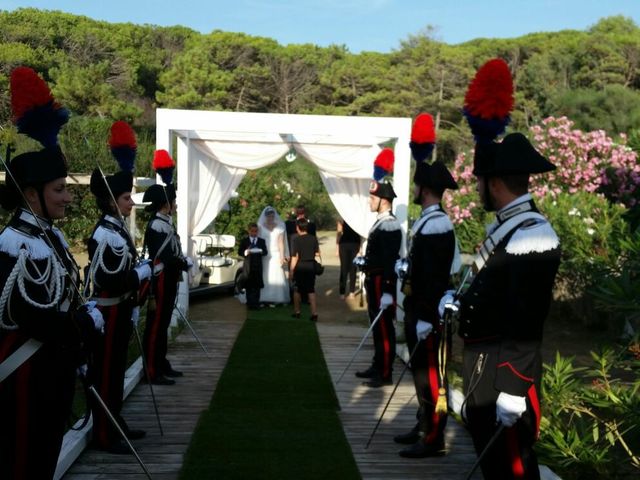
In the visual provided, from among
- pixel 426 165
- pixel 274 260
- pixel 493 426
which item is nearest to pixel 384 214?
pixel 426 165

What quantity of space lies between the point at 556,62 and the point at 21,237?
1801 inches

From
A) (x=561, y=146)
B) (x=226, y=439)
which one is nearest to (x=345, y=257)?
(x=561, y=146)

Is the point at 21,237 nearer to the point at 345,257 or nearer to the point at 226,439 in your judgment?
the point at 226,439

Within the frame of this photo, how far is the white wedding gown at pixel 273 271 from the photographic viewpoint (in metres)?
13.3

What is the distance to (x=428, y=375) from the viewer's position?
5.60 meters

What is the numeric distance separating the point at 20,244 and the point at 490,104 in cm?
219

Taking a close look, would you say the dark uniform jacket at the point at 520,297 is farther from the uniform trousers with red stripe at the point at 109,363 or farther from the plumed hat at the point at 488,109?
the uniform trousers with red stripe at the point at 109,363

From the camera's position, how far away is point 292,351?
948 centimetres

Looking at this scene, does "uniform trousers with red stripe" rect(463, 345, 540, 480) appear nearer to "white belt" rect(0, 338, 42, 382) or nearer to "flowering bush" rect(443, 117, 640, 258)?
"white belt" rect(0, 338, 42, 382)

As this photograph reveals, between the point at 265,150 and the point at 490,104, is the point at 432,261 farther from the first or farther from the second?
the point at 265,150

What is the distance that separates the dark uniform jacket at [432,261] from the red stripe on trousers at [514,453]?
1816 mm

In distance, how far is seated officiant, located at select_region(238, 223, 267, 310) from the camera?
41.2ft

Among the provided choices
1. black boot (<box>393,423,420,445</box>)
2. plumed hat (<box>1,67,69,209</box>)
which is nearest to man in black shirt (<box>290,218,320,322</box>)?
black boot (<box>393,423,420,445</box>)

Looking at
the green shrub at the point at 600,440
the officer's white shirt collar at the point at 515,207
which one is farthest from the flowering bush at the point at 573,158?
the officer's white shirt collar at the point at 515,207
